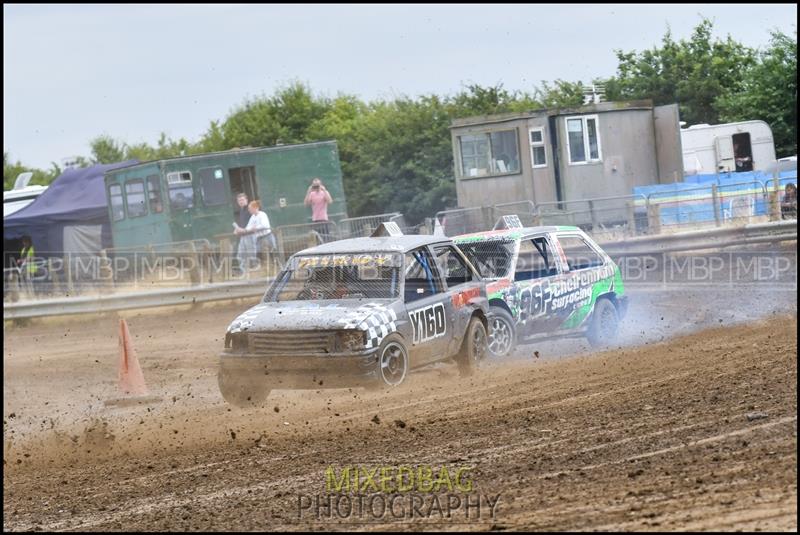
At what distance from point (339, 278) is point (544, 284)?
2760mm

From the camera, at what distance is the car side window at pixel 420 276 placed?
11.0 metres

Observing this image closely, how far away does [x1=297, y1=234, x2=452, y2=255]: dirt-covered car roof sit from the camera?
1127 centimetres

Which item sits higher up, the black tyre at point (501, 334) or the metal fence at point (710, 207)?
the metal fence at point (710, 207)

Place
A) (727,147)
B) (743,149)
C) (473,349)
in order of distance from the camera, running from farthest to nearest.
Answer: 1. (727,147)
2. (743,149)
3. (473,349)

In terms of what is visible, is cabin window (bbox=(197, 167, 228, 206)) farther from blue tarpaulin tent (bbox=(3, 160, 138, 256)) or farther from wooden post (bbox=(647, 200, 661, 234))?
wooden post (bbox=(647, 200, 661, 234))

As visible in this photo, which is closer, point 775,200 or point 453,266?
point 453,266

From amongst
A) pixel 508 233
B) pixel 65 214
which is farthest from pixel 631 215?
pixel 65 214

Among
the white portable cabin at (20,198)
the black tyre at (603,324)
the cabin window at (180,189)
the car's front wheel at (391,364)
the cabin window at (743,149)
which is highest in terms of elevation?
the white portable cabin at (20,198)

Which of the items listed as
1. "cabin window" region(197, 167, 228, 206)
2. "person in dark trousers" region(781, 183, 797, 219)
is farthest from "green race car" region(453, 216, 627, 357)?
"cabin window" region(197, 167, 228, 206)

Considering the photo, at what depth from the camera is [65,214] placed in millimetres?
29578

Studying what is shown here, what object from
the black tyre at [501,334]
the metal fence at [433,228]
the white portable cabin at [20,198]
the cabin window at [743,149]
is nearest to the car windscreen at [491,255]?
the black tyre at [501,334]

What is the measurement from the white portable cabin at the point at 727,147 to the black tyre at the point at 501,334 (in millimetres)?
13290

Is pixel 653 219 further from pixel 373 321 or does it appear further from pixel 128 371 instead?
pixel 373 321

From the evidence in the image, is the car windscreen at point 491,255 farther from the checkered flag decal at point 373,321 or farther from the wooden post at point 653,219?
the wooden post at point 653,219
